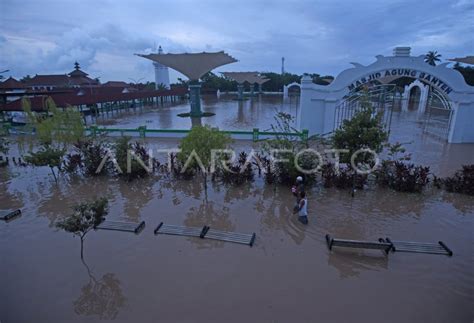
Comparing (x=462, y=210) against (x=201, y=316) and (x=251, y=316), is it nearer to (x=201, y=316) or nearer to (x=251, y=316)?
(x=251, y=316)

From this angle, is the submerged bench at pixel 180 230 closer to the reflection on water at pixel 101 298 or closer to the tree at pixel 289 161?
the reflection on water at pixel 101 298

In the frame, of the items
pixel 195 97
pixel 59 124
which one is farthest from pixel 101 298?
pixel 195 97

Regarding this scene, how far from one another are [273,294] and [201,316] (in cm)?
142

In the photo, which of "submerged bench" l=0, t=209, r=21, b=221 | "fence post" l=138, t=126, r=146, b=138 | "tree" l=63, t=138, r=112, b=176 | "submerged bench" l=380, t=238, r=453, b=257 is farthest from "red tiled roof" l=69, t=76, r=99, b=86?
"submerged bench" l=380, t=238, r=453, b=257

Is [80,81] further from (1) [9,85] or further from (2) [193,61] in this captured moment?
(2) [193,61]

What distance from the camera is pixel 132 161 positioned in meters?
11.1

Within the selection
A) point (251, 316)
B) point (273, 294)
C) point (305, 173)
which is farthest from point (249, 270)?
point (305, 173)

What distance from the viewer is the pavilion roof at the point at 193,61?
28.7m

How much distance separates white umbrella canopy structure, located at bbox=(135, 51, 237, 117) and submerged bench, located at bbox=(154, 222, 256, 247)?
2429 cm

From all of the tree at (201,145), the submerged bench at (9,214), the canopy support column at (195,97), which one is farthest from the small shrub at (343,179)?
the canopy support column at (195,97)

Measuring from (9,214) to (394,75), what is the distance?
61.9ft

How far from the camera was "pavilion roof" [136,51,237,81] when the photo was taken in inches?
1129

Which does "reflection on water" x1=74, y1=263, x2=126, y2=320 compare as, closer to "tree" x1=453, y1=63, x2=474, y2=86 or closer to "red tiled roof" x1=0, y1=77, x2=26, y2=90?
"red tiled roof" x1=0, y1=77, x2=26, y2=90

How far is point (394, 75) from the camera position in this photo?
15.7 meters
